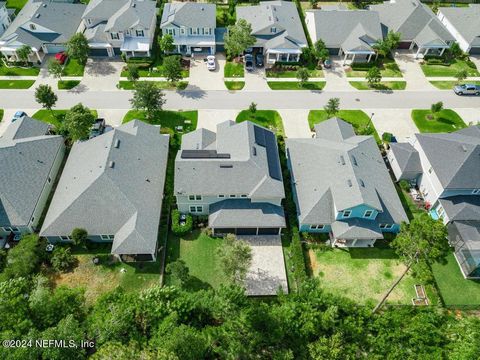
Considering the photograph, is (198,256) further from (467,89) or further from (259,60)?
(467,89)

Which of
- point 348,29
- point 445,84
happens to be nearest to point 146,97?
point 348,29

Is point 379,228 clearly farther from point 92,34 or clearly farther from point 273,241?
point 92,34

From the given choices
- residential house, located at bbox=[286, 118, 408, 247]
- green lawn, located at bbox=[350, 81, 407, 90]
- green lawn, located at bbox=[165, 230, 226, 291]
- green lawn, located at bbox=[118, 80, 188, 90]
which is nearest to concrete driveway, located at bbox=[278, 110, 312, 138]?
residential house, located at bbox=[286, 118, 408, 247]

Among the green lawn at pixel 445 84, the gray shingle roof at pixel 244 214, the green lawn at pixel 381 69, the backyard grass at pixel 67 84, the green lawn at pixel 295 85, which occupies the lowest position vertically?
the gray shingle roof at pixel 244 214

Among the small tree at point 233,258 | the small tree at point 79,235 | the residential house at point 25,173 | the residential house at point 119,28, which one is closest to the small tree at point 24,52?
the residential house at point 119,28

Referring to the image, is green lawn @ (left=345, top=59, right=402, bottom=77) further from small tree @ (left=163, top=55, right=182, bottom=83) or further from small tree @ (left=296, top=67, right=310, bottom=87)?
small tree @ (left=163, top=55, right=182, bottom=83)

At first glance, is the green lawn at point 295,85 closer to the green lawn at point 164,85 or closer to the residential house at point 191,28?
the residential house at point 191,28
